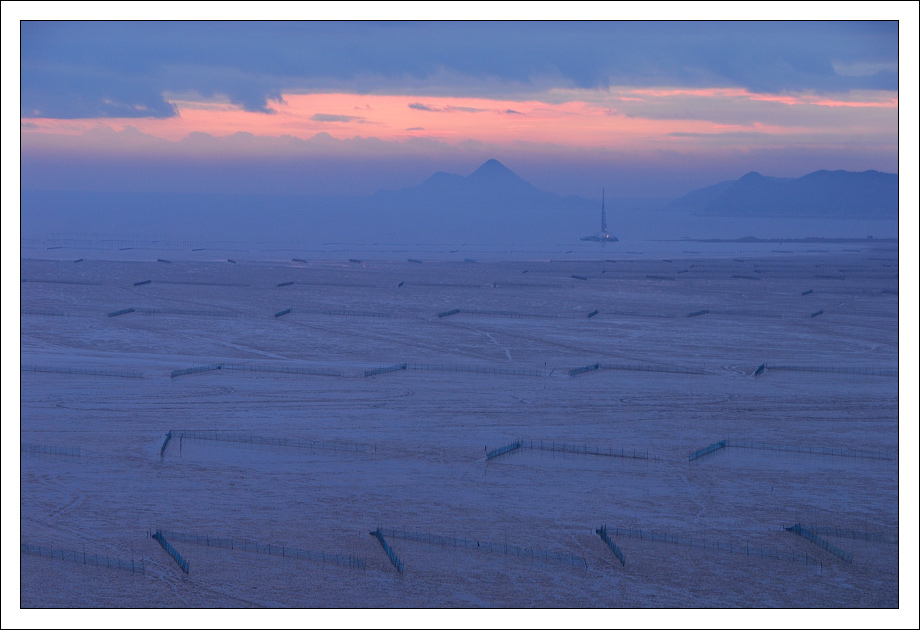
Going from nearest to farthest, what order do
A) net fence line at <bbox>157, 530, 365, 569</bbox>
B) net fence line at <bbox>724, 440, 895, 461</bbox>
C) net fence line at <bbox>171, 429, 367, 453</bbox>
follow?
net fence line at <bbox>157, 530, 365, 569</bbox> → net fence line at <bbox>724, 440, 895, 461</bbox> → net fence line at <bbox>171, 429, 367, 453</bbox>

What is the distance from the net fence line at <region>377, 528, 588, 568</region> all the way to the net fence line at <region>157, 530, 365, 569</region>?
0.76 m

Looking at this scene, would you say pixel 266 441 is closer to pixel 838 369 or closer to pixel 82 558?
pixel 82 558

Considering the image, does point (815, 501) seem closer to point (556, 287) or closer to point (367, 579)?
point (367, 579)

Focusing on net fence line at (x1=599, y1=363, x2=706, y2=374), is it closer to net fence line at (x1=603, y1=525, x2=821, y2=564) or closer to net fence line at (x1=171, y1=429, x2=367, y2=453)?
net fence line at (x1=171, y1=429, x2=367, y2=453)

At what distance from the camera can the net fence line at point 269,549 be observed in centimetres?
1019

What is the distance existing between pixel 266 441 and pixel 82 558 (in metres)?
4.33

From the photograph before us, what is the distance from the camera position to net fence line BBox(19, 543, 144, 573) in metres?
10.0

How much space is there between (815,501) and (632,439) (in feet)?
10.2

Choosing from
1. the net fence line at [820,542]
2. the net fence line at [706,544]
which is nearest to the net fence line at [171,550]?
the net fence line at [706,544]

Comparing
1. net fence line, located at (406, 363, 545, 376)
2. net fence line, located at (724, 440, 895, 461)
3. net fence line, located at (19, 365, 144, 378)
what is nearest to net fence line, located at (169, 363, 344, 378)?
net fence line, located at (19, 365, 144, 378)

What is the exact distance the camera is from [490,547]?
1061 centimetres

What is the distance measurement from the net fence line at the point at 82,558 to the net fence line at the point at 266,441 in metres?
4.12

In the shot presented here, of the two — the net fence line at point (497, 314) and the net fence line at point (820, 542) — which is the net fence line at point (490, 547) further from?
the net fence line at point (497, 314)

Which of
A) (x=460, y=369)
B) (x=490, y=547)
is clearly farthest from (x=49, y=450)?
(x=460, y=369)
